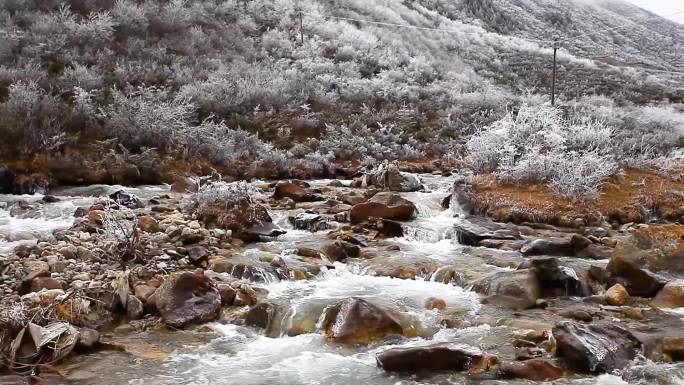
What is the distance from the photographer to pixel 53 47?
1725 centimetres

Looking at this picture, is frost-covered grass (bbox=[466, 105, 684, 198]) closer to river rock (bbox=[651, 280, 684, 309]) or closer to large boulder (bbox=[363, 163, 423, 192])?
large boulder (bbox=[363, 163, 423, 192])

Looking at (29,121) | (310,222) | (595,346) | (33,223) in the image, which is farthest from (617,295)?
(29,121)

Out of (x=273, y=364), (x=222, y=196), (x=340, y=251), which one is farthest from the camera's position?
(x=222, y=196)

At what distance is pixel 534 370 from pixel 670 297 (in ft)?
9.25

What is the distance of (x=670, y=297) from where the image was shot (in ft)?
23.2

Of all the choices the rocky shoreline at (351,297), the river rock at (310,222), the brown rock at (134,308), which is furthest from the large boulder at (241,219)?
the brown rock at (134,308)

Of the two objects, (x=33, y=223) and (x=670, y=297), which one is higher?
(x=670, y=297)

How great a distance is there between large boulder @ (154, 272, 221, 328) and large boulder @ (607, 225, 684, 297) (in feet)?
16.8

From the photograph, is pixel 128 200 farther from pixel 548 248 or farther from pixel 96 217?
pixel 548 248

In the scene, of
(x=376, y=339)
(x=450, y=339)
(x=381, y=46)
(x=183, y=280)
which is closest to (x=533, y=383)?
(x=450, y=339)

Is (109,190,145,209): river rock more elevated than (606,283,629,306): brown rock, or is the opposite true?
(606,283,629,306): brown rock

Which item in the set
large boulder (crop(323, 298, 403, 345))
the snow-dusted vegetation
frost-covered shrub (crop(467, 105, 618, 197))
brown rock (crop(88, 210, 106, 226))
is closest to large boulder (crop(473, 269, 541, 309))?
large boulder (crop(323, 298, 403, 345))

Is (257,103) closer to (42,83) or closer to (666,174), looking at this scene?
(42,83)

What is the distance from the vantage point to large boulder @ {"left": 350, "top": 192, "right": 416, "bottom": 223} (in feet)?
35.6
